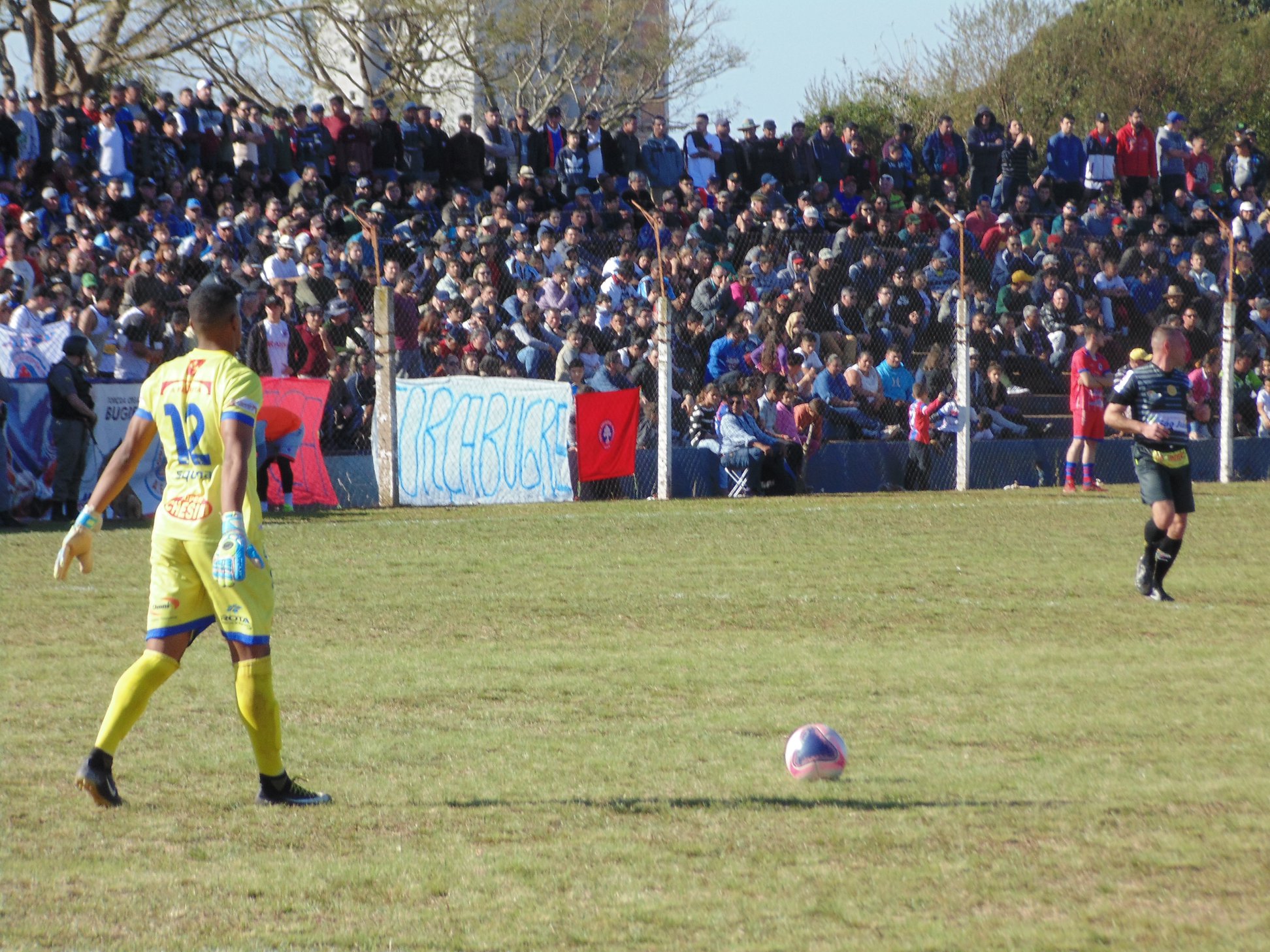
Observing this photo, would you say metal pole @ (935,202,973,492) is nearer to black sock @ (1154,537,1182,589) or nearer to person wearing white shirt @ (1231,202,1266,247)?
person wearing white shirt @ (1231,202,1266,247)

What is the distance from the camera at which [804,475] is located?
→ 1811 centimetres

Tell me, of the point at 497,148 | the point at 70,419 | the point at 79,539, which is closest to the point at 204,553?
the point at 79,539

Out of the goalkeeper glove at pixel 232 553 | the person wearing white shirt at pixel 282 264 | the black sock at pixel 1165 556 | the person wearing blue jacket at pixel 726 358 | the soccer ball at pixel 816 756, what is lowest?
the soccer ball at pixel 816 756

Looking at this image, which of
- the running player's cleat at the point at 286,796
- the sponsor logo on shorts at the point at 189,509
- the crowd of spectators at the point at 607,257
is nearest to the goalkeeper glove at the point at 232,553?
the sponsor logo on shorts at the point at 189,509

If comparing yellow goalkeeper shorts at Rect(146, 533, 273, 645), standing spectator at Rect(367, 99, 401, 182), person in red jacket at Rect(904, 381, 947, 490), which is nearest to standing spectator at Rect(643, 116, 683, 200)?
standing spectator at Rect(367, 99, 401, 182)

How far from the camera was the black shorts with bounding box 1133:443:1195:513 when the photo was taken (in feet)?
33.9

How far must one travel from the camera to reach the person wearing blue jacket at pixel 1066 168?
25156 mm

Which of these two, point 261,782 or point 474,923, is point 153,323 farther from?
point 474,923

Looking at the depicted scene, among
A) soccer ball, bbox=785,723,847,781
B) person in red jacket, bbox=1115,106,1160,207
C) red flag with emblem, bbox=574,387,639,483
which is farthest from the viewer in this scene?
person in red jacket, bbox=1115,106,1160,207

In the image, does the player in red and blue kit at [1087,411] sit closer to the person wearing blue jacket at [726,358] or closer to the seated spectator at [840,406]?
the seated spectator at [840,406]

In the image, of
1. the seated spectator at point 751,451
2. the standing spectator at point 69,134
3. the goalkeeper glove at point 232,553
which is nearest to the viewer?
the goalkeeper glove at point 232,553

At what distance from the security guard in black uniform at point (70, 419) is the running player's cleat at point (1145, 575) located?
31.8 feet

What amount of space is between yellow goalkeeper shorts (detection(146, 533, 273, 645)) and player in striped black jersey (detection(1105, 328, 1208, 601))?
6636 mm

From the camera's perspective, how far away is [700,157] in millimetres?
23797
